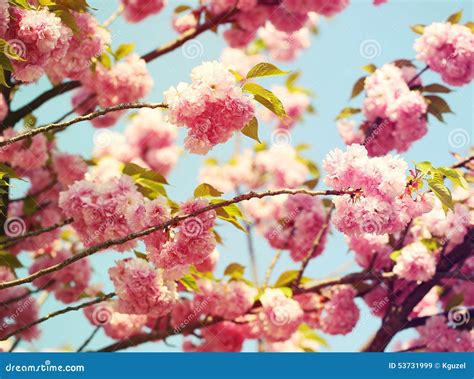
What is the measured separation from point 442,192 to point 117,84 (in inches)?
85.4

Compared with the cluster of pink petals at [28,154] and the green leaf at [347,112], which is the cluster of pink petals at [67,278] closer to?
the cluster of pink petals at [28,154]

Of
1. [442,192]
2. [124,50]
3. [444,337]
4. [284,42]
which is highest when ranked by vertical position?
[284,42]

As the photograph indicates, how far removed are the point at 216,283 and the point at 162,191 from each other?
3.48 ft

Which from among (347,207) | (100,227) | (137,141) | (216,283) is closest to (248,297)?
(216,283)

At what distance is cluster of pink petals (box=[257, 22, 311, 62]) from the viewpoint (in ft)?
18.0

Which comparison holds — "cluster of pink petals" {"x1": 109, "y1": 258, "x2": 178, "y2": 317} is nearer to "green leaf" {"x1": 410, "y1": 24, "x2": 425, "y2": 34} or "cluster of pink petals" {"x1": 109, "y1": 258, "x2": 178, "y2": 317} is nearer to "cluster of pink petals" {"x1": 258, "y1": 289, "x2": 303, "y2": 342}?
"cluster of pink petals" {"x1": 258, "y1": 289, "x2": 303, "y2": 342}

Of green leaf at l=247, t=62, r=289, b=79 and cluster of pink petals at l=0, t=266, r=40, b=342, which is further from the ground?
green leaf at l=247, t=62, r=289, b=79

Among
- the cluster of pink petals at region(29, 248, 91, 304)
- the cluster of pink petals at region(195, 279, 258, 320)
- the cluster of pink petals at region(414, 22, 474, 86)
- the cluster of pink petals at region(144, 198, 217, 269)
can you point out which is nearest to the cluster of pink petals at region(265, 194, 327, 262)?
the cluster of pink petals at region(195, 279, 258, 320)

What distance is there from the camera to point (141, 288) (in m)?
2.20

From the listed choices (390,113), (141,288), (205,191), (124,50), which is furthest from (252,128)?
(124,50)

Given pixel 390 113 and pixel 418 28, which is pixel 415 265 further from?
pixel 418 28

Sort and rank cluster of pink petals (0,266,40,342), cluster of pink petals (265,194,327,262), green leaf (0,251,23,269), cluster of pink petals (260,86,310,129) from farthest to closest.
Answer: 1. cluster of pink petals (260,86,310,129)
2. cluster of pink petals (265,194,327,262)
3. cluster of pink petals (0,266,40,342)
4. green leaf (0,251,23,269)

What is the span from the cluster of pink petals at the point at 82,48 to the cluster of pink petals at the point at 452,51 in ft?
5.72

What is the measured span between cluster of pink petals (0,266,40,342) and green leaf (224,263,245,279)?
3.32 ft
